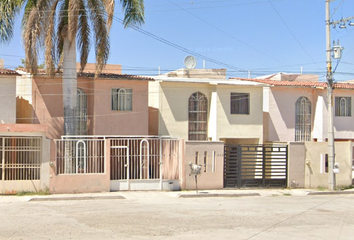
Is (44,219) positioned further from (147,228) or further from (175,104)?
(175,104)

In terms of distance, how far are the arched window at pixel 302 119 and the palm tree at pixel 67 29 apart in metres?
14.5

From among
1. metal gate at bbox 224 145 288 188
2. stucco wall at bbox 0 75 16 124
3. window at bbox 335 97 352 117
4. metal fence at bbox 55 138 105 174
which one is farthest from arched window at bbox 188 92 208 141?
stucco wall at bbox 0 75 16 124

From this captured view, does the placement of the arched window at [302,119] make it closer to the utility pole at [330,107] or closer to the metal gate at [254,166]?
the utility pole at [330,107]

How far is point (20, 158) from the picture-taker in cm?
1892

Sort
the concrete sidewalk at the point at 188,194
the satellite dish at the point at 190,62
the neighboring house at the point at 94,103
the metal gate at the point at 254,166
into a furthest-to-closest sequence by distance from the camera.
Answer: the satellite dish at the point at 190,62
the neighboring house at the point at 94,103
the metal gate at the point at 254,166
the concrete sidewalk at the point at 188,194

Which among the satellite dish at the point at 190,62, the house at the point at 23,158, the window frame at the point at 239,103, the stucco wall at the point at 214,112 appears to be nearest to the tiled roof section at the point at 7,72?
the house at the point at 23,158

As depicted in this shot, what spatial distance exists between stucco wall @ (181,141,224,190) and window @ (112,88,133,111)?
19.1 ft

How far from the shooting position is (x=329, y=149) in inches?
928

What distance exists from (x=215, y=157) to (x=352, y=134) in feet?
47.0

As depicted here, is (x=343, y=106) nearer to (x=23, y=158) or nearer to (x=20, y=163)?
(x=23, y=158)

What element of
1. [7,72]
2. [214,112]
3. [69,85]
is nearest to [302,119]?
[214,112]

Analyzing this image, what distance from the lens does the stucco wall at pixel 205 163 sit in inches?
848

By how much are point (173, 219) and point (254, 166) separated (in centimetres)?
→ 1067

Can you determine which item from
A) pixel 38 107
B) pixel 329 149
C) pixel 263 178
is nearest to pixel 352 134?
pixel 329 149
